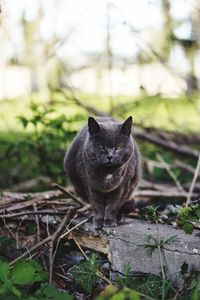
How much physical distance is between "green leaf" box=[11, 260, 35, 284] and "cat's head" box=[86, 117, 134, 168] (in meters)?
0.85

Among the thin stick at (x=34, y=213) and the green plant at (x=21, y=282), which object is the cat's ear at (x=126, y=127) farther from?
the green plant at (x=21, y=282)

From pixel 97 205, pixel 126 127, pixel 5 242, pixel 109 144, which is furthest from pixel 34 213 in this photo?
pixel 126 127

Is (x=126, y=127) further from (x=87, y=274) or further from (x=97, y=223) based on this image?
(x=87, y=274)

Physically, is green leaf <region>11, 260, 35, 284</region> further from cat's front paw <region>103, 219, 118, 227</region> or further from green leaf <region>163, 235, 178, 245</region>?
→ cat's front paw <region>103, 219, 118, 227</region>

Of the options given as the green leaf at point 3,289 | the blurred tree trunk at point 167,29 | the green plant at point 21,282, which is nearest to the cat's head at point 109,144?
the green plant at point 21,282

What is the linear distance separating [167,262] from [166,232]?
0.78ft

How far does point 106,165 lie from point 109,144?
13cm

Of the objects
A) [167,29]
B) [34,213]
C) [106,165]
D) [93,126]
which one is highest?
[167,29]

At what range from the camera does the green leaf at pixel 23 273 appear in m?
2.56

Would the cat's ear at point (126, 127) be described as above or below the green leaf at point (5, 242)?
above

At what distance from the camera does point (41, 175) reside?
5.54 m

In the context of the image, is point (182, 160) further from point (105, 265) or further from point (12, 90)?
point (12, 90)

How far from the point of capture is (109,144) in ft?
10.6

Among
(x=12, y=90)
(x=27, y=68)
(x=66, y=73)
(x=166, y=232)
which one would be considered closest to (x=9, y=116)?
(x=12, y=90)
